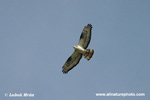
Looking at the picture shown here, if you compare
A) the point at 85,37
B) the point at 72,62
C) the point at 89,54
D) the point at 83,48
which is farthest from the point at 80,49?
the point at 72,62

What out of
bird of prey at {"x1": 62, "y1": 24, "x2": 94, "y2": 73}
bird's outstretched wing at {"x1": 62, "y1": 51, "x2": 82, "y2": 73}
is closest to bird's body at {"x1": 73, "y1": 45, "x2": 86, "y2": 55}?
bird of prey at {"x1": 62, "y1": 24, "x2": 94, "y2": 73}

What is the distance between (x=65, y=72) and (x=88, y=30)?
5.16m

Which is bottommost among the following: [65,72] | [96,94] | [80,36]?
[96,94]

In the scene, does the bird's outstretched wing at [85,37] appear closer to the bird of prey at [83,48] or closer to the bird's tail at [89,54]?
the bird of prey at [83,48]

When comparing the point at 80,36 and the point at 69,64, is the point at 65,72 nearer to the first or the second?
the point at 69,64

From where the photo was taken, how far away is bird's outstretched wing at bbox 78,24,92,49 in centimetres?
4216

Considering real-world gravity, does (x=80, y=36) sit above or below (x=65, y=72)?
above

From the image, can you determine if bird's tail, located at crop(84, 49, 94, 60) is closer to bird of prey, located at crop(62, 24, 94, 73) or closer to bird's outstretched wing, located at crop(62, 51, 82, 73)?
bird of prey, located at crop(62, 24, 94, 73)

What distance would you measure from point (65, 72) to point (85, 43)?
152 inches

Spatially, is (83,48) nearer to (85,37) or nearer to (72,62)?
(85,37)

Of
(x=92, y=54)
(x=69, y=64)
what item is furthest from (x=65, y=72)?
(x=92, y=54)

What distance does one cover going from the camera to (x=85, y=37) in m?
42.3

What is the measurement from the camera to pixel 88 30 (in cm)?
4222

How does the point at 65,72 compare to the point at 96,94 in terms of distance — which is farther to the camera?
the point at 65,72
